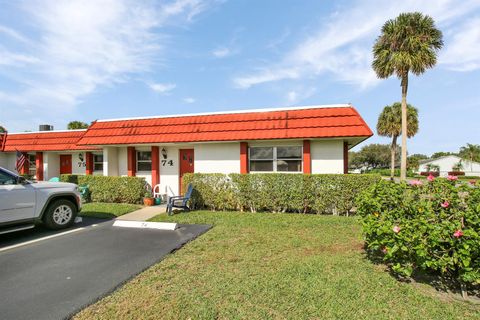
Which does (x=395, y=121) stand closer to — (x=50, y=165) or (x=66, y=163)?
(x=66, y=163)

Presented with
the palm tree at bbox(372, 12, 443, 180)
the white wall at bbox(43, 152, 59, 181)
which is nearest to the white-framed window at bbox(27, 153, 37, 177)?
the white wall at bbox(43, 152, 59, 181)

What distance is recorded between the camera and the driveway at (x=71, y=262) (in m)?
3.28

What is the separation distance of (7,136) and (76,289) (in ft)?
64.0

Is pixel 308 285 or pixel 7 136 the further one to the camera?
pixel 7 136

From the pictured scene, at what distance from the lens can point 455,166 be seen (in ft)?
183

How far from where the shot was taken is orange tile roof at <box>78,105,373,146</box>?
375 inches

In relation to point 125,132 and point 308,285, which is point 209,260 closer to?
point 308,285

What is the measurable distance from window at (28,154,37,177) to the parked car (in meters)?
13.0

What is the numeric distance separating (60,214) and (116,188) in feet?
14.7

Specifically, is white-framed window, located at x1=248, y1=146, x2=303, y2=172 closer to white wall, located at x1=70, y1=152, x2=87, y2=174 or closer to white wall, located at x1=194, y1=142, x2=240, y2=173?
white wall, located at x1=194, y1=142, x2=240, y2=173

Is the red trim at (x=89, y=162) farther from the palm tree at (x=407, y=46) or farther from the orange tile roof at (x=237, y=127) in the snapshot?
the palm tree at (x=407, y=46)

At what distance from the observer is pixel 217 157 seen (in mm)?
11289

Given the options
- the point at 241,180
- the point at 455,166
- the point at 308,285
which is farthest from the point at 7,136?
the point at 455,166

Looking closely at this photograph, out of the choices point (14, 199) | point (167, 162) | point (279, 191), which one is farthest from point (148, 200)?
point (279, 191)
